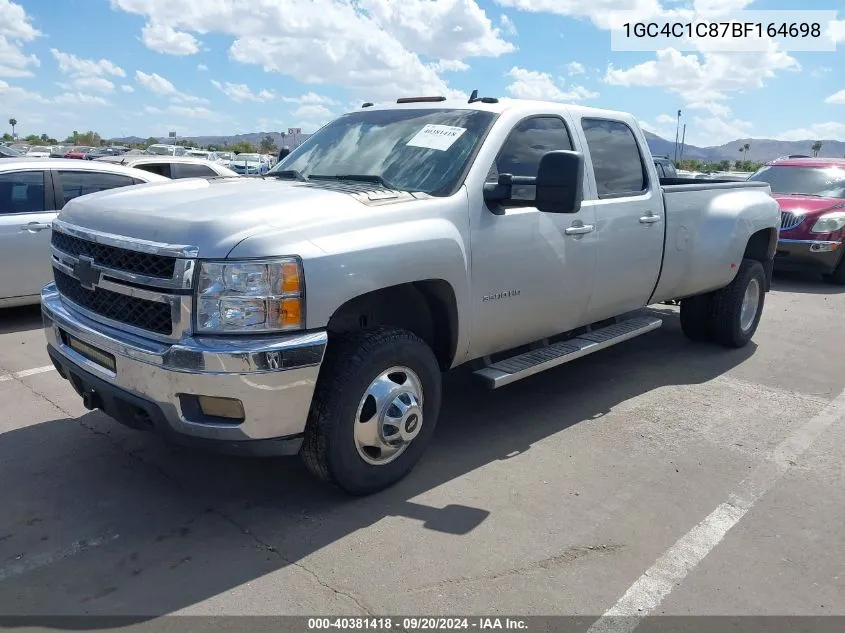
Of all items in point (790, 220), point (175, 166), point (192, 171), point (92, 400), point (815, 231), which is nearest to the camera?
point (92, 400)

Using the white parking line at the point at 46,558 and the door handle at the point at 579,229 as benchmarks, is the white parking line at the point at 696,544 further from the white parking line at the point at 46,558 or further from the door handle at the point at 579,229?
the white parking line at the point at 46,558

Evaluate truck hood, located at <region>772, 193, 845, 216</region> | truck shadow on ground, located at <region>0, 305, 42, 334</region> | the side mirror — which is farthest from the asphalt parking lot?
truck hood, located at <region>772, 193, 845, 216</region>

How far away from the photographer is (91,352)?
354 centimetres

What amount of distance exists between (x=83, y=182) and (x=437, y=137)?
15.8ft

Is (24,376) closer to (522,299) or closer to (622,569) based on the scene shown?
(522,299)

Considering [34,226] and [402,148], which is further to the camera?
[34,226]

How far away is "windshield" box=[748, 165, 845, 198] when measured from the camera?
11539mm

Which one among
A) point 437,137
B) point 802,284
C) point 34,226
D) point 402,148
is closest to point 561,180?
point 437,137

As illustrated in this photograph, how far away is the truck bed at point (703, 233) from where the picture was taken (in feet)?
18.3

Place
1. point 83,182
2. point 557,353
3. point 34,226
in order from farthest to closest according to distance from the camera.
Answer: point 83,182
point 34,226
point 557,353

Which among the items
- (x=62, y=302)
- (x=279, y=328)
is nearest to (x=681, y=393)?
(x=279, y=328)

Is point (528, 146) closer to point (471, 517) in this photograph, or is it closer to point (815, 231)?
point (471, 517)

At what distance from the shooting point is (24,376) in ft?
18.2

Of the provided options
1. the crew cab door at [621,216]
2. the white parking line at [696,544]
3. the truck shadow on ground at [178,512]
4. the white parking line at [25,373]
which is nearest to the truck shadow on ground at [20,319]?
the white parking line at [25,373]
